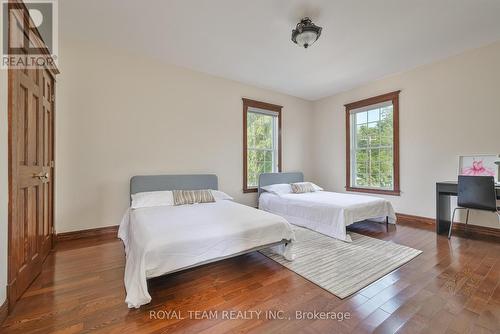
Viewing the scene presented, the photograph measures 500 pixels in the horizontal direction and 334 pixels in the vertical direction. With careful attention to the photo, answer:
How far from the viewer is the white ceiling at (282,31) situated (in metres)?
2.33

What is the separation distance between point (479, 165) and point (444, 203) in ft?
2.34

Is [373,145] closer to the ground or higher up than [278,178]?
higher up

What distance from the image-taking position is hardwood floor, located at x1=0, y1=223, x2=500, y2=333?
4.63 feet

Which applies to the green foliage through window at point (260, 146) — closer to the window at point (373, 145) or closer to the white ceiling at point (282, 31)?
the white ceiling at point (282, 31)

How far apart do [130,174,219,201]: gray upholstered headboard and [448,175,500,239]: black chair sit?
3657 millimetres

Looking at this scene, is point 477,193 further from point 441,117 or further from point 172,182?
point 172,182

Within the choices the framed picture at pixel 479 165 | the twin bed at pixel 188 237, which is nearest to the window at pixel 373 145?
the framed picture at pixel 479 165

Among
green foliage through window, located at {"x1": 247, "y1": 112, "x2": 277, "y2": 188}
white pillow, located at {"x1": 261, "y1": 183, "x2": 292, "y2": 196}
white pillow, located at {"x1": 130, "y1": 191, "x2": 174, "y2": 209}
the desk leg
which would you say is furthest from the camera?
green foliage through window, located at {"x1": 247, "y1": 112, "x2": 277, "y2": 188}

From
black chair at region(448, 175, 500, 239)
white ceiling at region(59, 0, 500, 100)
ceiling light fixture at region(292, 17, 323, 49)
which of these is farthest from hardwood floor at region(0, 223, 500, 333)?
white ceiling at region(59, 0, 500, 100)

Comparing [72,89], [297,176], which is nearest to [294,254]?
[297,176]

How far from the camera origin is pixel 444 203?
3.37 metres

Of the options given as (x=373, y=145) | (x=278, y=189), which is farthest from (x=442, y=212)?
(x=278, y=189)

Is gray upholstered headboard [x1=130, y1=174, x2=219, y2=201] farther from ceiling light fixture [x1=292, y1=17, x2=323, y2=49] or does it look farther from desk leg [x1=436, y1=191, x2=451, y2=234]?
desk leg [x1=436, y1=191, x2=451, y2=234]

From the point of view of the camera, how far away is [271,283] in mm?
1924
